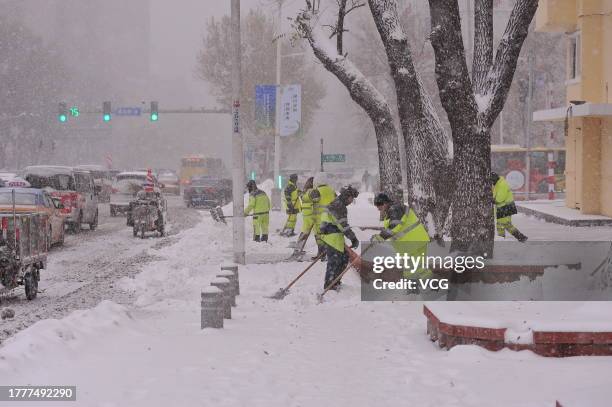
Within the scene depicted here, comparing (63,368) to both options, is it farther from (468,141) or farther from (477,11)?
(477,11)

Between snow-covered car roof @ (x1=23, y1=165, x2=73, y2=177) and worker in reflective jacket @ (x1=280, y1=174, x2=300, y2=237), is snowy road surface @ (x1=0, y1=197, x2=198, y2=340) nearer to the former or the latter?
snow-covered car roof @ (x1=23, y1=165, x2=73, y2=177)

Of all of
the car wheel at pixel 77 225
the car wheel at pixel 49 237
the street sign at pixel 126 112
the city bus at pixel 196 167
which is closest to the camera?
the car wheel at pixel 49 237

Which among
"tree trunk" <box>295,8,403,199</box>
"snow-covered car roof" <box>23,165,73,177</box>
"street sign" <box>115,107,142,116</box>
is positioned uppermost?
"street sign" <box>115,107,142,116</box>

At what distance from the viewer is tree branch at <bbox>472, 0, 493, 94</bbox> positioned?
13.8m

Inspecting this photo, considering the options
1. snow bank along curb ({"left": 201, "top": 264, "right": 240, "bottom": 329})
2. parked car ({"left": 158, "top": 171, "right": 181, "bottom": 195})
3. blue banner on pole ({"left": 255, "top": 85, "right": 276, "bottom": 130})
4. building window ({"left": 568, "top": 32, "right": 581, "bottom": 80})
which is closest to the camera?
snow bank along curb ({"left": 201, "top": 264, "right": 240, "bottom": 329})

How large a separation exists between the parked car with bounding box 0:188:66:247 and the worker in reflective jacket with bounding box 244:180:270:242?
4.39 metres

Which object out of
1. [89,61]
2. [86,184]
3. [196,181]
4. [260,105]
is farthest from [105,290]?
[89,61]

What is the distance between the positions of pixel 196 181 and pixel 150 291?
27.1 m

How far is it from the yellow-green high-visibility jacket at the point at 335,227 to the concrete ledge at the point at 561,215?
11674mm

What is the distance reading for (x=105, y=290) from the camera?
48.0ft

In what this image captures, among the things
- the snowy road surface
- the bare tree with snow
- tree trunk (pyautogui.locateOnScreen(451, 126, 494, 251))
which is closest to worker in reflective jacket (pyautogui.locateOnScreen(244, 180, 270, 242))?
the snowy road surface

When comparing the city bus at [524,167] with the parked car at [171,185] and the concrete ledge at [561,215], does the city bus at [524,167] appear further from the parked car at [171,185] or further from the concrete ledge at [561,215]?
the parked car at [171,185]

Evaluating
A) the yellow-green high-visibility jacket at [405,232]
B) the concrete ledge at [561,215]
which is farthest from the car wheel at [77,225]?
the yellow-green high-visibility jacket at [405,232]

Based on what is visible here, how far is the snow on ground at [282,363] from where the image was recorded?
23.1 ft
